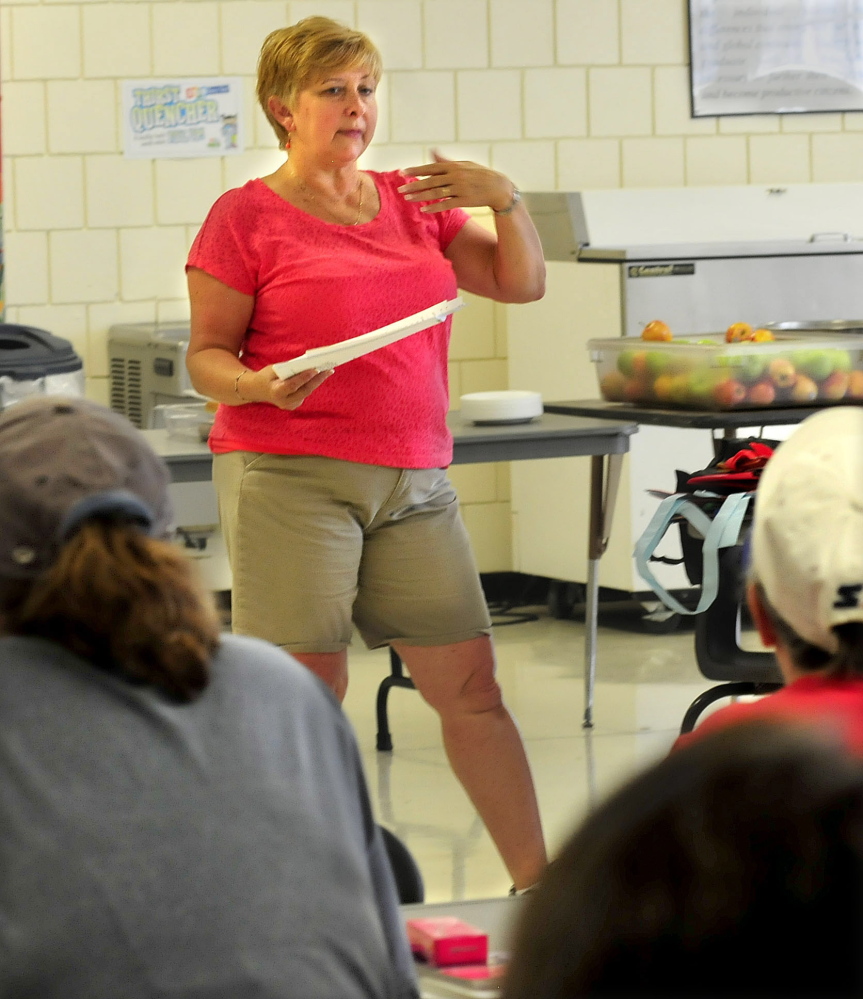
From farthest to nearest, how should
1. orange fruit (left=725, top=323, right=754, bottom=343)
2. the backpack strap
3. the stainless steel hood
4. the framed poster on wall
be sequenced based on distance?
the framed poster on wall < the stainless steel hood < orange fruit (left=725, top=323, right=754, bottom=343) < the backpack strap

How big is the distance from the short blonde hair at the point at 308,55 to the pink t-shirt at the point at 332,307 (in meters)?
0.17

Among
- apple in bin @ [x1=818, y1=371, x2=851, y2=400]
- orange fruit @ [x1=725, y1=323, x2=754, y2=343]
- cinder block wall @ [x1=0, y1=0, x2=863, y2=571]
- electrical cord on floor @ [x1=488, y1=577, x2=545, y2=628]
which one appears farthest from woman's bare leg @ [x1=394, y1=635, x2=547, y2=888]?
cinder block wall @ [x1=0, y1=0, x2=863, y2=571]

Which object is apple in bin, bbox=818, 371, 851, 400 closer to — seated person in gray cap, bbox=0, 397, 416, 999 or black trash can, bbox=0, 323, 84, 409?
black trash can, bbox=0, 323, 84, 409

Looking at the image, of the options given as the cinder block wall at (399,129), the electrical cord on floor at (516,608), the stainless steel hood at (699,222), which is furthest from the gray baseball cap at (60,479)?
the electrical cord on floor at (516,608)

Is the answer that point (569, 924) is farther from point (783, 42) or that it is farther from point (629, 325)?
point (783, 42)

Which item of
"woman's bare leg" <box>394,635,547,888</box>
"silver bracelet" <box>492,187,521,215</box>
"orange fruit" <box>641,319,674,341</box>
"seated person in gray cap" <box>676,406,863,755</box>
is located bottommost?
"woman's bare leg" <box>394,635,547,888</box>

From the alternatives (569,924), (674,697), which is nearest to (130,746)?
(569,924)

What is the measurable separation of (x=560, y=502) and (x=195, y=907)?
456cm

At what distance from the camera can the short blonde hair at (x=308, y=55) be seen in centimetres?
256

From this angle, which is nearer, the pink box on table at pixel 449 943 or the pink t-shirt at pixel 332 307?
the pink box on table at pixel 449 943

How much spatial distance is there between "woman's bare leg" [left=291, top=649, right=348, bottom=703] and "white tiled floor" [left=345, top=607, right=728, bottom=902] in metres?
0.63

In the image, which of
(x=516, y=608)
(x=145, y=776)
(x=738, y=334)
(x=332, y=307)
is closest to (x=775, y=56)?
(x=516, y=608)

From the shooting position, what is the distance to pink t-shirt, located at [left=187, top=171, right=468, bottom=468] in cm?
255

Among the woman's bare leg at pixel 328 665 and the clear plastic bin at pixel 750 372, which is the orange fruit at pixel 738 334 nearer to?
the clear plastic bin at pixel 750 372
